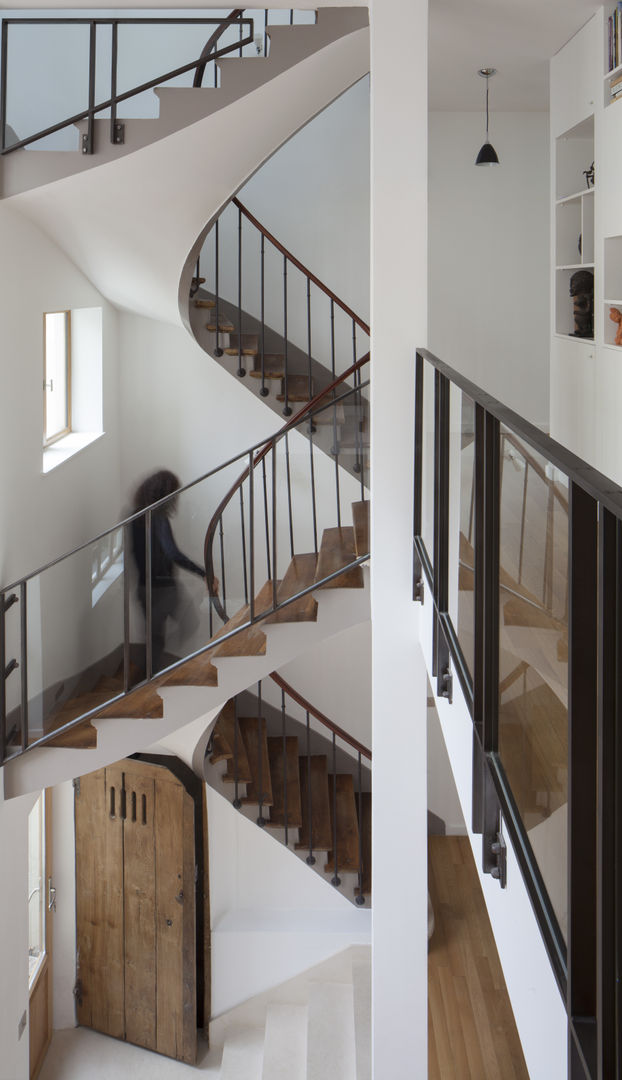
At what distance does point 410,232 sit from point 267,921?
17.4 feet

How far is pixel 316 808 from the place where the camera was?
271 inches

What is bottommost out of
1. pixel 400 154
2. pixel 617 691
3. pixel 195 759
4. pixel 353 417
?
pixel 195 759

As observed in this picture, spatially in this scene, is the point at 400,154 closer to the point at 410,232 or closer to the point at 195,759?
the point at 410,232

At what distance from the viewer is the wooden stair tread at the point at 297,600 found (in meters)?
4.91

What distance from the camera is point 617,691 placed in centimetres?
91

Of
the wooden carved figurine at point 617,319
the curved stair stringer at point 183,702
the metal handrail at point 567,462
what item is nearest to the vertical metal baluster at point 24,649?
the curved stair stringer at point 183,702

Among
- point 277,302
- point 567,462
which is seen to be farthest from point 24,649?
point 567,462

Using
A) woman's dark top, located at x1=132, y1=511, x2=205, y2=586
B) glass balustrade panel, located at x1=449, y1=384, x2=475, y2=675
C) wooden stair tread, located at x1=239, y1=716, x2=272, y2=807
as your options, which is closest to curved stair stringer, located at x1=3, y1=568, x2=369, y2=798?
woman's dark top, located at x1=132, y1=511, x2=205, y2=586

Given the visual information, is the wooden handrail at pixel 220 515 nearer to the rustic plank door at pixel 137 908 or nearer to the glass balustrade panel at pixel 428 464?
the rustic plank door at pixel 137 908

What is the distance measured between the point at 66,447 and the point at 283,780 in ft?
9.37

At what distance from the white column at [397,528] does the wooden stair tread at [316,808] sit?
8.44 feet

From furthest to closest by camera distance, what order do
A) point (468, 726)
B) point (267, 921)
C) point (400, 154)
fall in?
point (267, 921)
point (400, 154)
point (468, 726)

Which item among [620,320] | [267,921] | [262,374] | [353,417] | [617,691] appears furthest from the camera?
[267,921]

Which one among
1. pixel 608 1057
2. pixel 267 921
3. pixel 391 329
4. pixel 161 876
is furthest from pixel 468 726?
pixel 267 921
